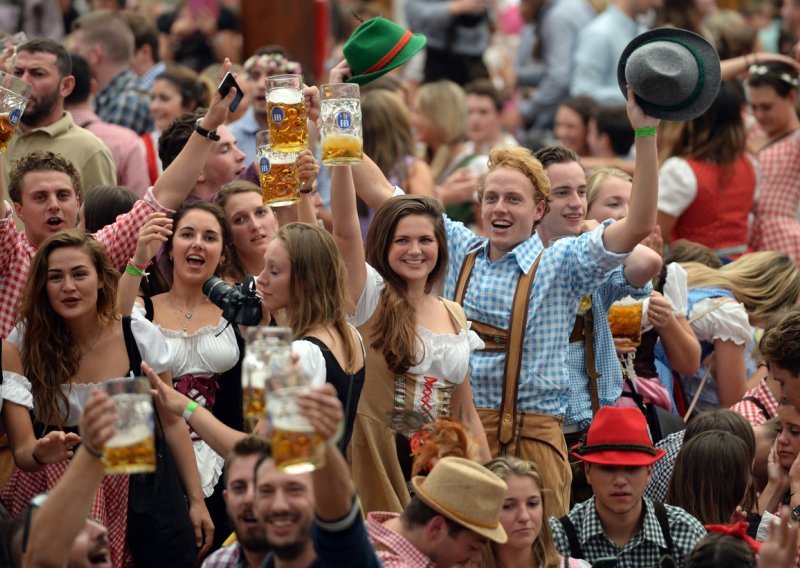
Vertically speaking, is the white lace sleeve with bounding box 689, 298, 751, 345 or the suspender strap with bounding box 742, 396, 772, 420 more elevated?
the white lace sleeve with bounding box 689, 298, 751, 345

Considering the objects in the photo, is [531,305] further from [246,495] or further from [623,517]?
[246,495]

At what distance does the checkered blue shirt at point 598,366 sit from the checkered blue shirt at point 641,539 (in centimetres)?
64

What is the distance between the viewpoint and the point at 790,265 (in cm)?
734

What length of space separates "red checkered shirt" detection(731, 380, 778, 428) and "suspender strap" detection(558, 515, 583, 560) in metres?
1.40

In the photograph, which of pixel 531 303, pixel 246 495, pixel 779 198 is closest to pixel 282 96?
pixel 531 303

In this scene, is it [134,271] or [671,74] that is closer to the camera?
[671,74]

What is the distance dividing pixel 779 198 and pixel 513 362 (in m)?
3.74

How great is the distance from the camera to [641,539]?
5.15m

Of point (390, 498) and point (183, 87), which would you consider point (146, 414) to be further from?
point (183, 87)

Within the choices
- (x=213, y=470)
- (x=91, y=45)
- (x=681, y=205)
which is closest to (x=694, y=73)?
(x=213, y=470)

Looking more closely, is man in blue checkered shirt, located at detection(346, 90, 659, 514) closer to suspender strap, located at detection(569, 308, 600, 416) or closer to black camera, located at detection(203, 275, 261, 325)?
suspender strap, located at detection(569, 308, 600, 416)

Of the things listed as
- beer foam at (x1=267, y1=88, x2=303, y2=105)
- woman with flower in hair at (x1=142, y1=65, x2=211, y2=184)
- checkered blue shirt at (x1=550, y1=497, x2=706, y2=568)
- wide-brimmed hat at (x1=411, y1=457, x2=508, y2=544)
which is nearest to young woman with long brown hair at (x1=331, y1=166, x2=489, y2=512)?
beer foam at (x1=267, y1=88, x2=303, y2=105)

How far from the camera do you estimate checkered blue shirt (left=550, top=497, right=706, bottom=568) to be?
5125mm

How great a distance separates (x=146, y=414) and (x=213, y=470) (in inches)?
69.3
